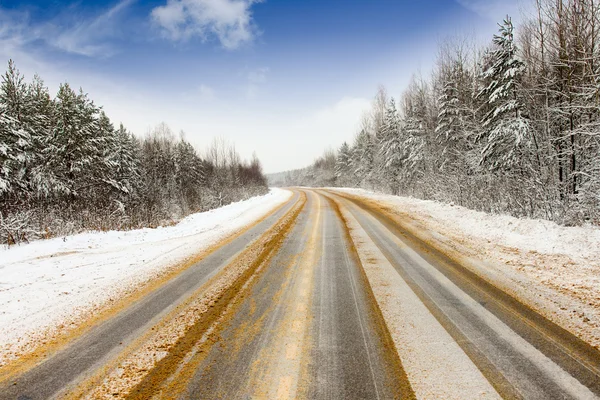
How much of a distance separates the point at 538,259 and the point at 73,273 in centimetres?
853

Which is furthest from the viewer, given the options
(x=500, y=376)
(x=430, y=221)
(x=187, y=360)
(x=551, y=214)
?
(x=430, y=221)

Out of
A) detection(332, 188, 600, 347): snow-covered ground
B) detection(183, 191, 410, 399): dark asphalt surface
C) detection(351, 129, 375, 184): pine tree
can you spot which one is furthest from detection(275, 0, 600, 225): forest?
detection(351, 129, 375, 184): pine tree

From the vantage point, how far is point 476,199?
12.3 metres

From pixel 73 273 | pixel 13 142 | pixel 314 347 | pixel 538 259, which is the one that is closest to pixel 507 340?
pixel 314 347

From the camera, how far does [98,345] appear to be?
9.29ft

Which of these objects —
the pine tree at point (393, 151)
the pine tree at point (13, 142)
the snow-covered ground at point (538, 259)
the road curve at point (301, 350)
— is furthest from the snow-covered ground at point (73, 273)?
the pine tree at point (393, 151)

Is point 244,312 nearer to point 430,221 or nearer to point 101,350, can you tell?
point 101,350

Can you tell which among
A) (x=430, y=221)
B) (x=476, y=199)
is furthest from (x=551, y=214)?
(x=476, y=199)

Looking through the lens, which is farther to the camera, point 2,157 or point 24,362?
point 2,157

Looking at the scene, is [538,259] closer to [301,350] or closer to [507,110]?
[301,350]

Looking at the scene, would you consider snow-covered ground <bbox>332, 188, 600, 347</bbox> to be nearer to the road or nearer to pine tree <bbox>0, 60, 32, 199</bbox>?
the road

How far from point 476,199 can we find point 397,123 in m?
18.1

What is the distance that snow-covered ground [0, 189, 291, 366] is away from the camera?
3.35 metres

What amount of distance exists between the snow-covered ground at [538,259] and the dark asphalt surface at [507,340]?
0.92 ft
